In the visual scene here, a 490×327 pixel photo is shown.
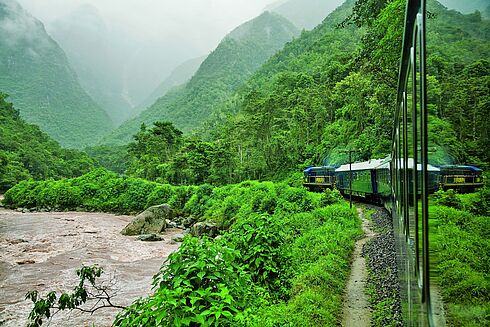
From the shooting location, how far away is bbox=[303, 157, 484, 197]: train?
1.38 metres

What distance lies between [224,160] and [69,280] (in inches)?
1052

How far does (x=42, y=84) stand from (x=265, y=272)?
125167 millimetres

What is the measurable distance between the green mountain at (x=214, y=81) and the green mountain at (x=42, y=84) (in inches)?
479

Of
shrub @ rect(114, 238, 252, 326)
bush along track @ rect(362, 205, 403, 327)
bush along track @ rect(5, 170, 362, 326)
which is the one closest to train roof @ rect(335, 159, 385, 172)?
bush along track @ rect(5, 170, 362, 326)

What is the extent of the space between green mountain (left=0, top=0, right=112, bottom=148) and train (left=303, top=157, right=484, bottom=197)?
9131 cm

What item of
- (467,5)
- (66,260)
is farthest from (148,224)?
(467,5)

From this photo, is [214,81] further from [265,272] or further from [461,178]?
[461,178]

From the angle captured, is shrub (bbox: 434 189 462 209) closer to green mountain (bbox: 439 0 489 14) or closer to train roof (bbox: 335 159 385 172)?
green mountain (bbox: 439 0 489 14)

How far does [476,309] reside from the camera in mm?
1059

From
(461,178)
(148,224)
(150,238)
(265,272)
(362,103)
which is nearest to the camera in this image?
(461,178)

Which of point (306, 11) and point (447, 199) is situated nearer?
point (447, 199)

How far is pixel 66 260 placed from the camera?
15.9m

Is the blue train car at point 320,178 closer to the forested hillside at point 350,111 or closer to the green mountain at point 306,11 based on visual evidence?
the forested hillside at point 350,111

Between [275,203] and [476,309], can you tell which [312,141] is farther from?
[476,309]
